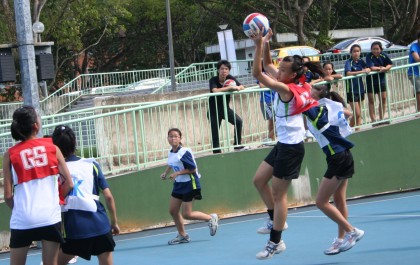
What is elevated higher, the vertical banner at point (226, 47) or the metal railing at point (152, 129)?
the vertical banner at point (226, 47)

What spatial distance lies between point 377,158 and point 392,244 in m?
7.92

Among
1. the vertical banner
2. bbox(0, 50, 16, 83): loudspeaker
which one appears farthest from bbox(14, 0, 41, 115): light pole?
the vertical banner

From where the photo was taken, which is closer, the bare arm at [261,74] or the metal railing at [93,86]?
the bare arm at [261,74]

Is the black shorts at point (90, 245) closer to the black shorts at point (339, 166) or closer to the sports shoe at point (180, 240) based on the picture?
the black shorts at point (339, 166)

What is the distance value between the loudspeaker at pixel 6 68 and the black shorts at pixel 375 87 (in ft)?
25.5

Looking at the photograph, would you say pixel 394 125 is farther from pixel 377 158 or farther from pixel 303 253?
pixel 303 253

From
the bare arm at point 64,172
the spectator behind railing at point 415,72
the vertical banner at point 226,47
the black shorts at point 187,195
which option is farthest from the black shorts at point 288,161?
the vertical banner at point 226,47

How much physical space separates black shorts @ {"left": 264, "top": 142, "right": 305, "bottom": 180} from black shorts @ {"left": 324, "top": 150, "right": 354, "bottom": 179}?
12.7 inches

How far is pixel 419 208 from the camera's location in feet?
46.4

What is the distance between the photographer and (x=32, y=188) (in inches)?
304

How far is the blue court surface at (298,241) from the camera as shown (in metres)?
10.1

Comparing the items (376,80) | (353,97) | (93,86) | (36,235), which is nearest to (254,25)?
(36,235)

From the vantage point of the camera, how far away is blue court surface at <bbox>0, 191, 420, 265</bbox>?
10.1 m

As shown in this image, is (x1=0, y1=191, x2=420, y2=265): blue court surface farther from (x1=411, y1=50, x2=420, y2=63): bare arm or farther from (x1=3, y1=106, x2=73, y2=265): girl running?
(x1=411, y1=50, x2=420, y2=63): bare arm
